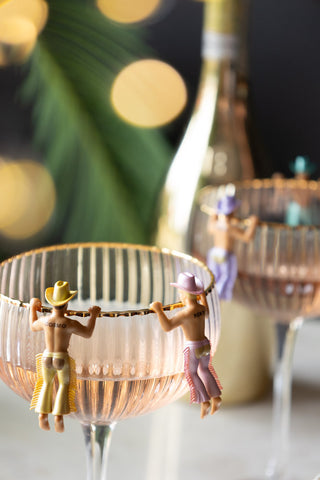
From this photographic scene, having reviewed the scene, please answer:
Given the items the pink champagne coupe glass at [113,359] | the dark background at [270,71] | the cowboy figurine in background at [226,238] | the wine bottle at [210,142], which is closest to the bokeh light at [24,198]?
the dark background at [270,71]

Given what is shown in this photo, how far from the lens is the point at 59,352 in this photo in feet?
1.49

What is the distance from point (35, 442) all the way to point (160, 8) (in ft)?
2.13

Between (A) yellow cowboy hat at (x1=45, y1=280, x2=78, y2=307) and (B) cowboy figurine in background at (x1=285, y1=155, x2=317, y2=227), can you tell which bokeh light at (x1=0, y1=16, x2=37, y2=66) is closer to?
(B) cowboy figurine in background at (x1=285, y1=155, x2=317, y2=227)

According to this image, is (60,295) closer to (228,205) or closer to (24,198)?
(228,205)

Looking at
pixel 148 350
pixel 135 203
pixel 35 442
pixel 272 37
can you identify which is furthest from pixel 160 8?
pixel 148 350

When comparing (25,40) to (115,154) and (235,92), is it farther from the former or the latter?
(235,92)

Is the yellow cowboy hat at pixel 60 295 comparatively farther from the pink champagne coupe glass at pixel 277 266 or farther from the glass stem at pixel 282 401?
the glass stem at pixel 282 401

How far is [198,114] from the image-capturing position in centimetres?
93

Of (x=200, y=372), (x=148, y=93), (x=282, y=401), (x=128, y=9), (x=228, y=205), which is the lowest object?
(x=282, y=401)

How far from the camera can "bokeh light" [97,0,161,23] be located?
1088 mm

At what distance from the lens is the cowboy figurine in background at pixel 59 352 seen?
453 mm

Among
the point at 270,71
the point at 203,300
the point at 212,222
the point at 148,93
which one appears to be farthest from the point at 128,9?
the point at 203,300

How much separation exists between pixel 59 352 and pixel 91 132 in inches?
26.4

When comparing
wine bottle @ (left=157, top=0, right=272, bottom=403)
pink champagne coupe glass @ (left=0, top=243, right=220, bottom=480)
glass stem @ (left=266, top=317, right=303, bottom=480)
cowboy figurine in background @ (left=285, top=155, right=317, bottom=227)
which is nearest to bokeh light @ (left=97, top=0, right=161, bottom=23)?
wine bottle @ (left=157, top=0, right=272, bottom=403)
